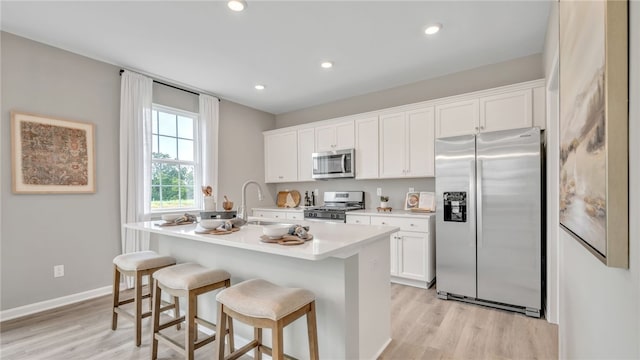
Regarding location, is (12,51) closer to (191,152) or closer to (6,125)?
(6,125)

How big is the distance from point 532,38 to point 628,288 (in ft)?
10.3

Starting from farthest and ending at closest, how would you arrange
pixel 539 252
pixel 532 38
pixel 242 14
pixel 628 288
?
pixel 532 38, pixel 539 252, pixel 242 14, pixel 628 288

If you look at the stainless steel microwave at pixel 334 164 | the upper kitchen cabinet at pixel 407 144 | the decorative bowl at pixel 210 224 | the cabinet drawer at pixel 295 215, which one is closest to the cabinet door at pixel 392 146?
the upper kitchen cabinet at pixel 407 144

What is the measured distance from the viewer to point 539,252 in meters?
2.65

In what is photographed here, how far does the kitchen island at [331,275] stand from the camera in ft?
5.50

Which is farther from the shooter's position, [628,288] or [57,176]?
[57,176]

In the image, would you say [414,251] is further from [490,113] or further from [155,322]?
[155,322]

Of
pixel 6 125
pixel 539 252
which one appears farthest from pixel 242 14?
pixel 539 252

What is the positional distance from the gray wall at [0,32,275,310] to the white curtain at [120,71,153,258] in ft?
0.33

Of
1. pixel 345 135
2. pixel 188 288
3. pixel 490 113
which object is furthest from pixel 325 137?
pixel 188 288

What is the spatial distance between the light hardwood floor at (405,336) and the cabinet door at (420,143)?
1.62 metres

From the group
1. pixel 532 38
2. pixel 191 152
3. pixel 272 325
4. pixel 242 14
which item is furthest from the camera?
pixel 191 152

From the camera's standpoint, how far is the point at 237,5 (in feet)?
7.57

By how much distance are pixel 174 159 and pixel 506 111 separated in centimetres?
427
